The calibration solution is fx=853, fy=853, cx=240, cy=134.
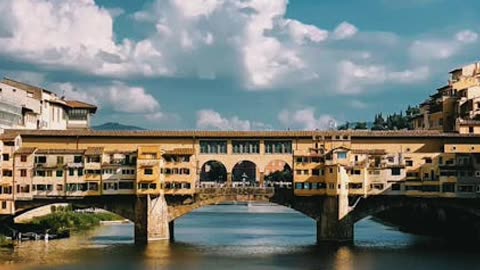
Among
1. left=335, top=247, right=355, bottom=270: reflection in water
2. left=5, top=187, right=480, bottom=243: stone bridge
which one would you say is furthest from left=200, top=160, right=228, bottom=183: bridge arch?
left=335, top=247, right=355, bottom=270: reflection in water

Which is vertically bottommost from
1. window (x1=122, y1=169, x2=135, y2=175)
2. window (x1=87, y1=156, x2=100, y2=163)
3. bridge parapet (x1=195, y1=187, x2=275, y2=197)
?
bridge parapet (x1=195, y1=187, x2=275, y2=197)

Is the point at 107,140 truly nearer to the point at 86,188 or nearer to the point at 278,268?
the point at 86,188

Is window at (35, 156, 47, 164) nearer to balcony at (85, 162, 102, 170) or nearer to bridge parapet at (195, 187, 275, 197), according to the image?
balcony at (85, 162, 102, 170)

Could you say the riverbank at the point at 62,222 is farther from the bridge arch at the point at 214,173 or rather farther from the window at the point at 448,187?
the bridge arch at the point at 214,173

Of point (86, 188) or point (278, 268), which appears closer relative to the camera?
point (278, 268)

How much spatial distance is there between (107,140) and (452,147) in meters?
26.2

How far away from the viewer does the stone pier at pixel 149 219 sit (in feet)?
202

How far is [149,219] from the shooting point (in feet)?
203

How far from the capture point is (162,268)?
4828cm

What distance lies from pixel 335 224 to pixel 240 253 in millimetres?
9053

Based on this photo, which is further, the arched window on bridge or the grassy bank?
the arched window on bridge

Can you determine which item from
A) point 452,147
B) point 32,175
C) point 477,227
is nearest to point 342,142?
point 452,147

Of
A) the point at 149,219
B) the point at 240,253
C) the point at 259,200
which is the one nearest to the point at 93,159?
the point at 149,219

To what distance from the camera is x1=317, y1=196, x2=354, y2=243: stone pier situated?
61.5 meters
